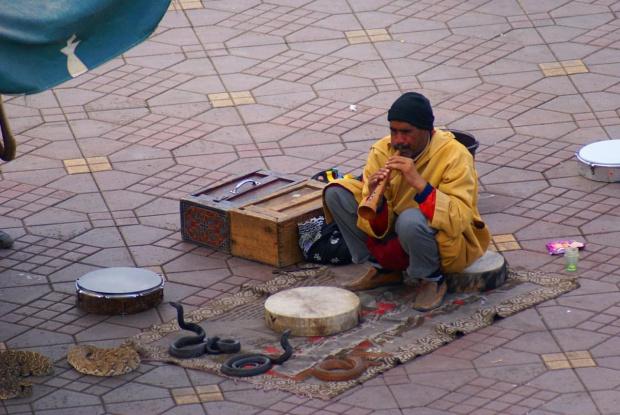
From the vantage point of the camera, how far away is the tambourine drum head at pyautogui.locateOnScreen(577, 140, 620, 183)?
7770mm

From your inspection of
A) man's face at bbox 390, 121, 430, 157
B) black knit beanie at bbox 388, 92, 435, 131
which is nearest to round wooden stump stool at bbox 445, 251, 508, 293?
man's face at bbox 390, 121, 430, 157

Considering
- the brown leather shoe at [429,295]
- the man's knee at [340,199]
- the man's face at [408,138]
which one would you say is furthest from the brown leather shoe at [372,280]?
the man's face at [408,138]

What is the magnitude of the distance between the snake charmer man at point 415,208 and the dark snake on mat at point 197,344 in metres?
0.91

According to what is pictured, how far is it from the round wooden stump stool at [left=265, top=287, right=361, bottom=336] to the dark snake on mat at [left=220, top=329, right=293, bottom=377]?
19 centimetres

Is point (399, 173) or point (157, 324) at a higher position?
point (399, 173)

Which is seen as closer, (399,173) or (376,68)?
(399,173)

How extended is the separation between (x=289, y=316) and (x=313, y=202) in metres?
1.20

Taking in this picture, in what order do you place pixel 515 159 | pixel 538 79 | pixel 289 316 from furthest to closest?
pixel 538 79 < pixel 515 159 < pixel 289 316

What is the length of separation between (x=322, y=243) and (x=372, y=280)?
16.9 inches

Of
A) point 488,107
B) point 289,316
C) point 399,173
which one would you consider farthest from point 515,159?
point 289,316

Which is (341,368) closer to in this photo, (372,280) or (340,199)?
(372,280)

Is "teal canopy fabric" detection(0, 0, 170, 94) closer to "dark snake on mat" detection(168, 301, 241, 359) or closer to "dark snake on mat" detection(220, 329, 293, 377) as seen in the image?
"dark snake on mat" detection(168, 301, 241, 359)

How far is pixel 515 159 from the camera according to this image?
828 centimetres

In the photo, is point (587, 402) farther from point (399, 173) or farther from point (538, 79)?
point (538, 79)
